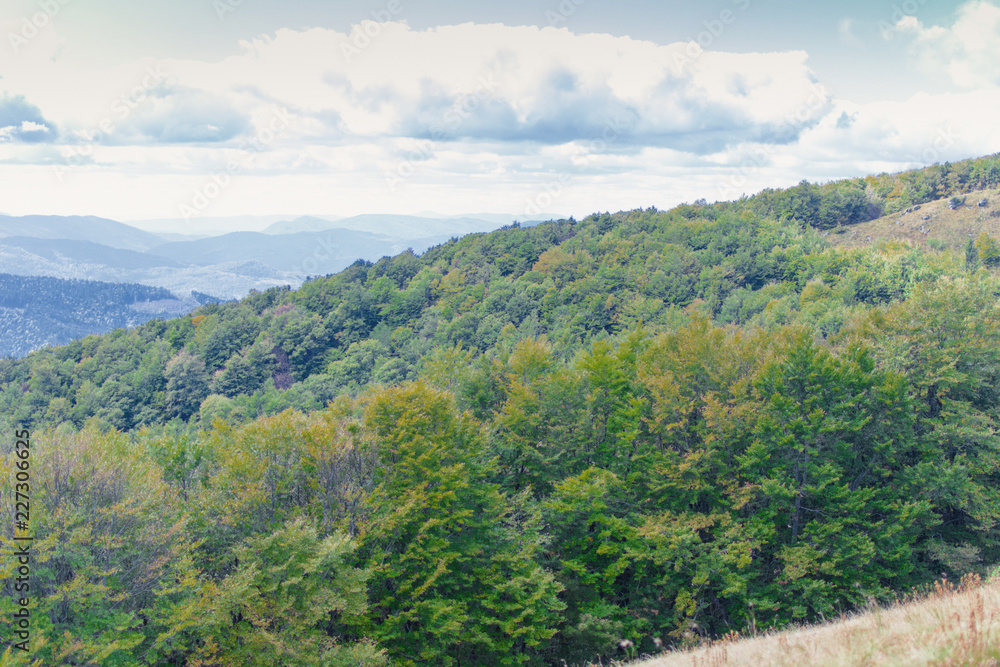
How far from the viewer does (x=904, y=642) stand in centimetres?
874

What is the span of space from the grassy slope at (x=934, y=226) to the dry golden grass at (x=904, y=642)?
333 feet

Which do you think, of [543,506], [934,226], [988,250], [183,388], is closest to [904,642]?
[543,506]

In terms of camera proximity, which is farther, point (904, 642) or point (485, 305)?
point (485, 305)

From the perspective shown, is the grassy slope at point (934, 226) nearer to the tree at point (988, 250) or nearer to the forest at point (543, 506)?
the tree at point (988, 250)

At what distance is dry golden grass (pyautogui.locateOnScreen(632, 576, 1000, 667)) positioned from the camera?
778 cm

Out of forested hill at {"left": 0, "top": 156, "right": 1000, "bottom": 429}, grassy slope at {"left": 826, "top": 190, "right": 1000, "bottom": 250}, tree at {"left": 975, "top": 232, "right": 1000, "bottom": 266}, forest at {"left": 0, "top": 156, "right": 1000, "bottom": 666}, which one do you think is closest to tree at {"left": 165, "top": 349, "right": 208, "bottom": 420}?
forested hill at {"left": 0, "top": 156, "right": 1000, "bottom": 429}

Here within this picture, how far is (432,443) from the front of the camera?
81.8 ft

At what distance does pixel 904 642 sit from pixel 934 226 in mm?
117119

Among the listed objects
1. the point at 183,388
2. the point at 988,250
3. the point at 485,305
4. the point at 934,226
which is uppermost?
the point at 934,226

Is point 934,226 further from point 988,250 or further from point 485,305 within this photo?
point 485,305

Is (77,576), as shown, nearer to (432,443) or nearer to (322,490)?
(322,490)

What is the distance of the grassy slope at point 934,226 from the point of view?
93375 millimetres

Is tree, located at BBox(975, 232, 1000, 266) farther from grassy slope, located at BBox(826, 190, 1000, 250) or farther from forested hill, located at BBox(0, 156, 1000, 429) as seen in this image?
forested hill, located at BBox(0, 156, 1000, 429)

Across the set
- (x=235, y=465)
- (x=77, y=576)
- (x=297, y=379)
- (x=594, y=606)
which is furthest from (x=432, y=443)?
(x=297, y=379)
